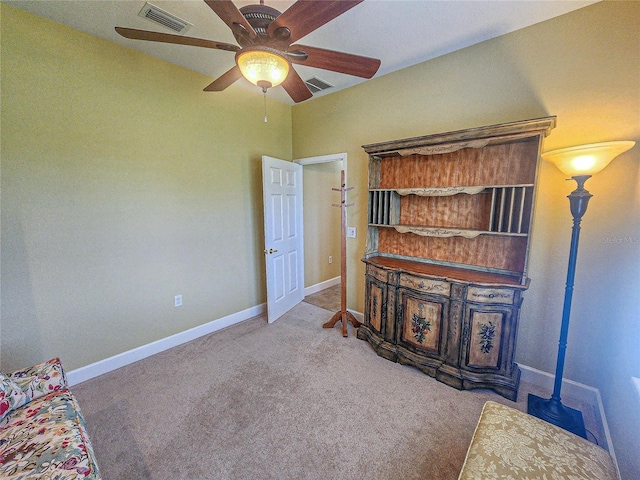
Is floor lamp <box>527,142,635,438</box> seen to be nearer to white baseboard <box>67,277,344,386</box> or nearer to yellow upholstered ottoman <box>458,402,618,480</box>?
yellow upholstered ottoman <box>458,402,618,480</box>

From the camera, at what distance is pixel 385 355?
255 cm

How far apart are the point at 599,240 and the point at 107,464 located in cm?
353

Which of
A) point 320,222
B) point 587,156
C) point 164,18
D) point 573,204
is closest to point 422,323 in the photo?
point 573,204

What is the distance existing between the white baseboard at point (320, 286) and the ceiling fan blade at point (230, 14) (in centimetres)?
349

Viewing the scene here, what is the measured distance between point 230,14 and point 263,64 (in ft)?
0.79

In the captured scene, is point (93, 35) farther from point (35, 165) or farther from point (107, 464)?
point (107, 464)

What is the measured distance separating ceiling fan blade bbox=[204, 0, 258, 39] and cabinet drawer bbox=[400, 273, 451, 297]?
2.03 metres

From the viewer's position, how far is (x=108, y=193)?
2305 mm

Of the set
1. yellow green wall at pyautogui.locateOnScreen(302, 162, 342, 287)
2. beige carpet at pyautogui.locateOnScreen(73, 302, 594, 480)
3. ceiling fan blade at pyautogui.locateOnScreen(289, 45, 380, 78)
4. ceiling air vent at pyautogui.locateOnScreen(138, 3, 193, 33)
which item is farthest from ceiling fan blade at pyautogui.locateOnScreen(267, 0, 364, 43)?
yellow green wall at pyautogui.locateOnScreen(302, 162, 342, 287)

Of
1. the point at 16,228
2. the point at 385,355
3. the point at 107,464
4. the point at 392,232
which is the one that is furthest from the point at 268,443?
the point at 16,228

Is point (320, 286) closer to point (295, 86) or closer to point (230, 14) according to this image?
point (295, 86)

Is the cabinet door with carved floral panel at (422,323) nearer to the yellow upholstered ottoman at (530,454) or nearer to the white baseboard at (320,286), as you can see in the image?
the yellow upholstered ottoman at (530,454)

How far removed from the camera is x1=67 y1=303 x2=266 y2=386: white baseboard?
2.28m

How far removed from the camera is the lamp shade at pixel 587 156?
1.49m
